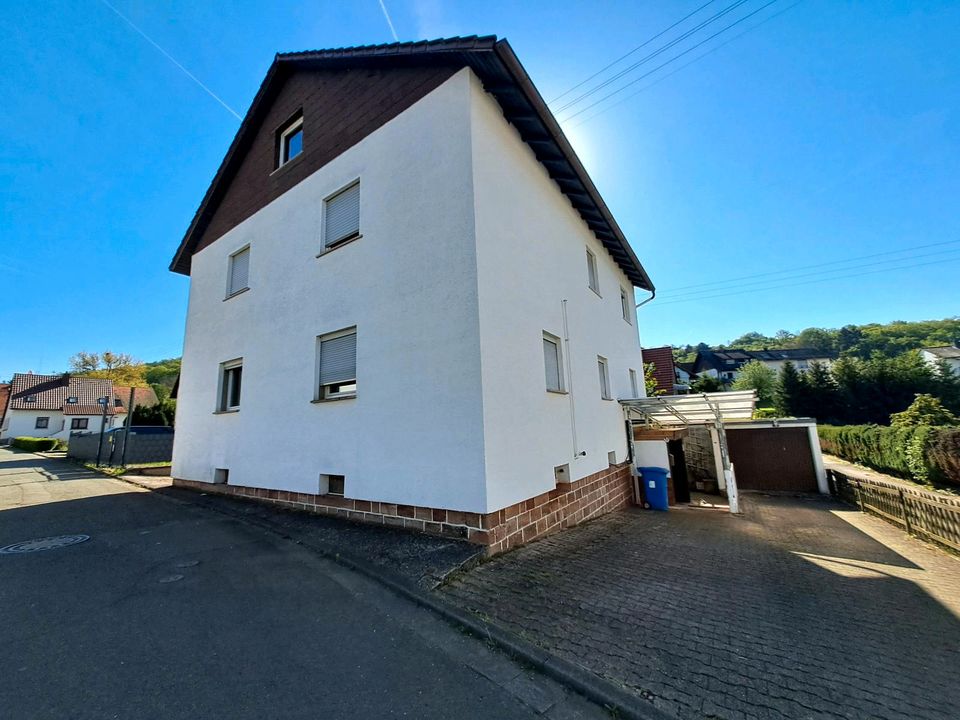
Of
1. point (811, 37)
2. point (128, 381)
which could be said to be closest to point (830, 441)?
point (811, 37)

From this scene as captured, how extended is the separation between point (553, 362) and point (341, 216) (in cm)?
525

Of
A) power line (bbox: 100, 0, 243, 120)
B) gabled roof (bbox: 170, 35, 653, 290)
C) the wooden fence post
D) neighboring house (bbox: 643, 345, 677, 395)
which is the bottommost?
the wooden fence post

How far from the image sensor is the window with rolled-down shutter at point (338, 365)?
22.0ft

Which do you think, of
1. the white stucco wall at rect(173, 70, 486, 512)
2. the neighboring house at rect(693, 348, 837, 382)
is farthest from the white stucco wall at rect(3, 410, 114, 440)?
the neighboring house at rect(693, 348, 837, 382)

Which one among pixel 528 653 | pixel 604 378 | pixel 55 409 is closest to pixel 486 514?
pixel 528 653

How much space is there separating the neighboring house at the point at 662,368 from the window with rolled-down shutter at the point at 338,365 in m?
18.0

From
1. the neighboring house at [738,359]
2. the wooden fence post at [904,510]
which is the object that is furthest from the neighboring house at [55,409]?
the neighboring house at [738,359]

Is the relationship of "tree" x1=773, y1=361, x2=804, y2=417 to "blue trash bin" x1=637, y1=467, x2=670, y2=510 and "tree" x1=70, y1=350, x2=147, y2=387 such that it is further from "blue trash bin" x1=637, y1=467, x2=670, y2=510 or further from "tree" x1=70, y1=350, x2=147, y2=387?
"tree" x1=70, y1=350, x2=147, y2=387

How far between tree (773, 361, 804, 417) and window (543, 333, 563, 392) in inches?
1438

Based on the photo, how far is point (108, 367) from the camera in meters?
50.8

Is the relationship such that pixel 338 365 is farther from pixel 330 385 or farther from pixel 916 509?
pixel 916 509

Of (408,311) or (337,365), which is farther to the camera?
(337,365)

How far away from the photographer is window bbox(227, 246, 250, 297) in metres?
Answer: 9.73

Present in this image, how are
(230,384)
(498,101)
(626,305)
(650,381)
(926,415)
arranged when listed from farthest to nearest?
1. (926,415)
2. (650,381)
3. (626,305)
4. (230,384)
5. (498,101)
